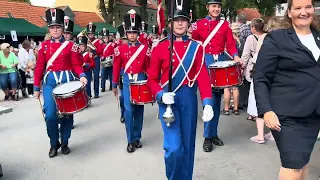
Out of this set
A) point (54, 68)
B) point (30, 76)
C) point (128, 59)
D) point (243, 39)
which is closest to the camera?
point (54, 68)

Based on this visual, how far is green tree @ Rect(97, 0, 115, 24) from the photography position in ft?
129

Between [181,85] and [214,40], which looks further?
Result: [214,40]

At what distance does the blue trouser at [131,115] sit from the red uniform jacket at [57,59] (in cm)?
78

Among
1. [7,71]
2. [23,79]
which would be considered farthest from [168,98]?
[23,79]

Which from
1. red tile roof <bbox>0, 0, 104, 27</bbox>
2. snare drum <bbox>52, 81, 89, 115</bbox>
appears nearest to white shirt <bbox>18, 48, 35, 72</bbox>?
snare drum <bbox>52, 81, 89, 115</bbox>

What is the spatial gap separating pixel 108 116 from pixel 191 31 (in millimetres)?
3664

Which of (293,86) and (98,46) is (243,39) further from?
(293,86)

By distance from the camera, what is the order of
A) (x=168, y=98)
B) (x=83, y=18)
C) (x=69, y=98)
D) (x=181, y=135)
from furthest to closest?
1. (x=83, y=18)
2. (x=69, y=98)
3. (x=181, y=135)
4. (x=168, y=98)

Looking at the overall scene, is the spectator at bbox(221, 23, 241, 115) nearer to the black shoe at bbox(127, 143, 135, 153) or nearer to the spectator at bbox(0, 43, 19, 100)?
the black shoe at bbox(127, 143, 135, 153)

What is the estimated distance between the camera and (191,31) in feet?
19.0

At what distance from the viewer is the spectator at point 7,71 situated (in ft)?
39.2

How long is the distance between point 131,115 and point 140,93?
56 centimetres

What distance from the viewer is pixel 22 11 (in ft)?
106

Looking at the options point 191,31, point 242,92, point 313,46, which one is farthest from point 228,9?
point 313,46
